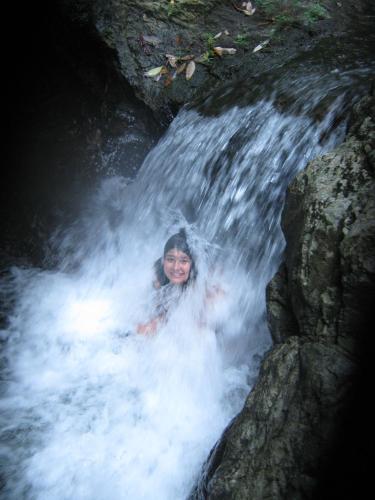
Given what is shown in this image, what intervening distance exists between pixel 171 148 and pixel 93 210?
1.92 metres

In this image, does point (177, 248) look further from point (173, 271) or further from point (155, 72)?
point (155, 72)

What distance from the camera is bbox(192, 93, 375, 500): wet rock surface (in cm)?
149

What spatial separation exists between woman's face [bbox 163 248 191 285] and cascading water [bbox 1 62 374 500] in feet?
0.57

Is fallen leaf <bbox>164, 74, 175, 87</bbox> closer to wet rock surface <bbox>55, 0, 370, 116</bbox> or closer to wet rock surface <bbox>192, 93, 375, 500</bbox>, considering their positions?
wet rock surface <bbox>55, 0, 370, 116</bbox>

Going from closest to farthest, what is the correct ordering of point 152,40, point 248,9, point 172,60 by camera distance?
1. point 172,60
2. point 152,40
3. point 248,9

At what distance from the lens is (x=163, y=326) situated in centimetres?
405

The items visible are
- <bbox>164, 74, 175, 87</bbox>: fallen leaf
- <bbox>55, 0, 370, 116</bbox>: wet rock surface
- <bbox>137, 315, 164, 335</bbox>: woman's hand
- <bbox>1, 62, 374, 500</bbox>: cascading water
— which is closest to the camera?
<bbox>1, 62, 374, 500</bbox>: cascading water

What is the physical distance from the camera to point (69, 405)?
126 inches

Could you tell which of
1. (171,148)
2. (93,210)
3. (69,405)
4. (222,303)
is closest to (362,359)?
(222,303)

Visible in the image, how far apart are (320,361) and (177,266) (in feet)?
8.48

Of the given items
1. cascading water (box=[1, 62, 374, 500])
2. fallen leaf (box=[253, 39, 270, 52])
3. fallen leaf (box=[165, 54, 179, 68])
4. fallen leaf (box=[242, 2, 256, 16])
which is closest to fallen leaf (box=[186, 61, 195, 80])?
fallen leaf (box=[165, 54, 179, 68])

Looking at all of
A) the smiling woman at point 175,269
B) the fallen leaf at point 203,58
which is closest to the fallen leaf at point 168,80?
the fallen leaf at point 203,58

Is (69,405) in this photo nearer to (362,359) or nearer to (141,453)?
(141,453)

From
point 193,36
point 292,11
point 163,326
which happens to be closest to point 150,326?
point 163,326
